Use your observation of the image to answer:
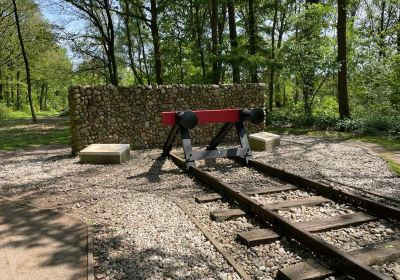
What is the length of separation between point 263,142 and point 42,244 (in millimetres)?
6984

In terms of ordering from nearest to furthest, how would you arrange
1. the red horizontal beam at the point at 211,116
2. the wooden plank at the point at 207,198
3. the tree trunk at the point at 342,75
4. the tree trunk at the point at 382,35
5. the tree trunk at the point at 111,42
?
the wooden plank at the point at 207,198 → the red horizontal beam at the point at 211,116 → the tree trunk at the point at 342,75 → the tree trunk at the point at 111,42 → the tree trunk at the point at 382,35

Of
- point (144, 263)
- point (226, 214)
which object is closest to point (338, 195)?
point (226, 214)

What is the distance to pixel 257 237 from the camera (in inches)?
154

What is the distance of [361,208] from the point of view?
4.78 m

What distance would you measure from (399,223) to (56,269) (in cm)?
375

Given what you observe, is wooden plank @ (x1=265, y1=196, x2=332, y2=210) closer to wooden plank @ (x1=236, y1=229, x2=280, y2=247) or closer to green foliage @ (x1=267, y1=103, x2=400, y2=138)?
wooden plank @ (x1=236, y1=229, x2=280, y2=247)

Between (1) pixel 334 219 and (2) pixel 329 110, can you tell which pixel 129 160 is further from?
(2) pixel 329 110

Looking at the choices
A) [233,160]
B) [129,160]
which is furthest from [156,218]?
[129,160]

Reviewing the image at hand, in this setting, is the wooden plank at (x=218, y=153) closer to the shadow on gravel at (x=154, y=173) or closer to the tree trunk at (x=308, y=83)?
the shadow on gravel at (x=154, y=173)

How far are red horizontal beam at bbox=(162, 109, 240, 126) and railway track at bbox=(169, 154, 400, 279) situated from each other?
149cm

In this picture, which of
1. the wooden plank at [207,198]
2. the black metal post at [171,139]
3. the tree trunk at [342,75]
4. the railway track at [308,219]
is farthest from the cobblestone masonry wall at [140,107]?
the wooden plank at [207,198]

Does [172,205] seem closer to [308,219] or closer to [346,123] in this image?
[308,219]

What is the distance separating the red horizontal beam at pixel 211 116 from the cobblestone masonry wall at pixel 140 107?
358cm

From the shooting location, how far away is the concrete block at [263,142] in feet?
33.0
